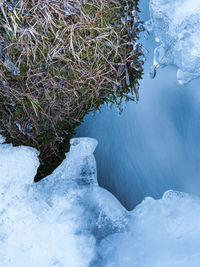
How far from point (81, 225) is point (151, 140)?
15.4 inches

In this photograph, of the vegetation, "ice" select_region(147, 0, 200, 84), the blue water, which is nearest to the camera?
the vegetation

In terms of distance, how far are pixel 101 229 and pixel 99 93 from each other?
356mm

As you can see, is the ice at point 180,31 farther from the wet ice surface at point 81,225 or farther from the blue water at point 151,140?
the wet ice surface at point 81,225

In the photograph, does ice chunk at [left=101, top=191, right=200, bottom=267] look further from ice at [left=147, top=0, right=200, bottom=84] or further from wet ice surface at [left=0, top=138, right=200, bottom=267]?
ice at [left=147, top=0, right=200, bottom=84]

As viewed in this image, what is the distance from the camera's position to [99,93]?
32.1 inches

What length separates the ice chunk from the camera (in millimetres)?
781

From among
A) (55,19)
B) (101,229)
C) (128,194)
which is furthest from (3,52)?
(128,194)

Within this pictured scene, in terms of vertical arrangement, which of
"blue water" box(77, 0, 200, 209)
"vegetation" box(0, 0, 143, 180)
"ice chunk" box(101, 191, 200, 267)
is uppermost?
"vegetation" box(0, 0, 143, 180)

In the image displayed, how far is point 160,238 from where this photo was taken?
80cm

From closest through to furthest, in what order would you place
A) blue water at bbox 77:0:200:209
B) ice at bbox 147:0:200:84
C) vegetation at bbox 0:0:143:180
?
vegetation at bbox 0:0:143:180 < ice at bbox 147:0:200:84 < blue water at bbox 77:0:200:209

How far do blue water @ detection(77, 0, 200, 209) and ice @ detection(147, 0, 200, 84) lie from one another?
132 mm

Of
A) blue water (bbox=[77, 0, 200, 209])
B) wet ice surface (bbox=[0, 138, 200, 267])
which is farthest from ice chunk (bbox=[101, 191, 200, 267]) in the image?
blue water (bbox=[77, 0, 200, 209])

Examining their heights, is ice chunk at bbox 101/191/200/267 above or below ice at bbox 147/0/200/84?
below

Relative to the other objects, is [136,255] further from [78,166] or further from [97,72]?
[97,72]
